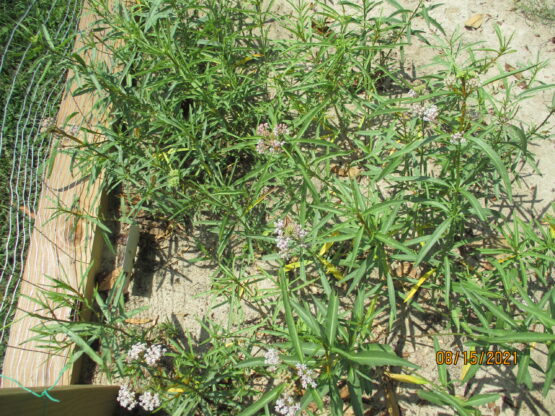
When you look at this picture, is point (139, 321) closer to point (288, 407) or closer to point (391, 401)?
point (288, 407)

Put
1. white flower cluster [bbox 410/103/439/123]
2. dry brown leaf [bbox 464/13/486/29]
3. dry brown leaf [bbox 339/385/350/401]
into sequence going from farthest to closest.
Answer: dry brown leaf [bbox 464/13/486/29]
dry brown leaf [bbox 339/385/350/401]
white flower cluster [bbox 410/103/439/123]

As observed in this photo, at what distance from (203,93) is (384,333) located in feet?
6.68

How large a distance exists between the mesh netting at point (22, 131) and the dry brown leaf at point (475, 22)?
3.24 m

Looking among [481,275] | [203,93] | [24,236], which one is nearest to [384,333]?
[481,275]

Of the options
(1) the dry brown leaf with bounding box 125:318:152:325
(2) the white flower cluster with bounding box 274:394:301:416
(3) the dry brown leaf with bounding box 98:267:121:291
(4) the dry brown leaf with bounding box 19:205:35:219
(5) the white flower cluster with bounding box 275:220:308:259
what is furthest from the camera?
(4) the dry brown leaf with bounding box 19:205:35:219

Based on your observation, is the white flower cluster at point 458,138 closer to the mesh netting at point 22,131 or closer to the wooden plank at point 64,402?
the wooden plank at point 64,402

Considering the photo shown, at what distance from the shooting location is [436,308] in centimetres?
243

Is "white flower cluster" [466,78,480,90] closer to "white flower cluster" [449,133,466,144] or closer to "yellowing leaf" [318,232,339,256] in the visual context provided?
"white flower cluster" [449,133,466,144]

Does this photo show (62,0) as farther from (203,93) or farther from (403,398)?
(403,398)

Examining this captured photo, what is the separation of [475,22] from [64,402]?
13.5 ft

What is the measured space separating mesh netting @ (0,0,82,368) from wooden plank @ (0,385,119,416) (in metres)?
0.94

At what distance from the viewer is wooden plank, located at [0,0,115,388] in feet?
8.45

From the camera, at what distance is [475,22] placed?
3307 millimetres
